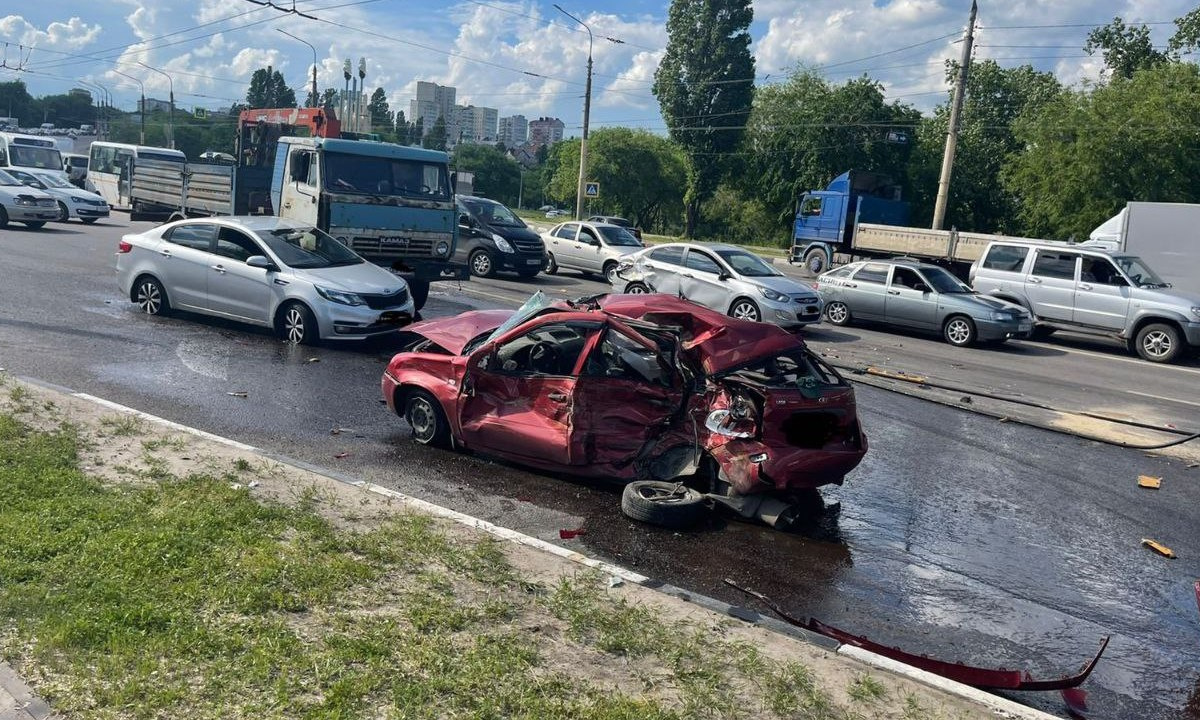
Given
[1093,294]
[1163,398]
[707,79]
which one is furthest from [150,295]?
[707,79]

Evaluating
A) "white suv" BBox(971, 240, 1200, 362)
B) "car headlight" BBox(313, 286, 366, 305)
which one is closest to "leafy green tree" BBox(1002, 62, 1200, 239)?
"white suv" BBox(971, 240, 1200, 362)

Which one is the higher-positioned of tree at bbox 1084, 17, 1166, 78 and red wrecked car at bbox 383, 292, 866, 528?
tree at bbox 1084, 17, 1166, 78

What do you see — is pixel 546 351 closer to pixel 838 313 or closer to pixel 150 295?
pixel 150 295

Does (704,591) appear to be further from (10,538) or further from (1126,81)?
(1126,81)

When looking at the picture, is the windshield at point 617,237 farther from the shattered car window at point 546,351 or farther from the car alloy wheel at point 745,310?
the shattered car window at point 546,351

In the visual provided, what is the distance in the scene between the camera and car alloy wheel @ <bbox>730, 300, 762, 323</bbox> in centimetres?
1739

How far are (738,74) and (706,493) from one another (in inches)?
2267

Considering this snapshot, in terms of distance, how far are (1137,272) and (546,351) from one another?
50.2 ft

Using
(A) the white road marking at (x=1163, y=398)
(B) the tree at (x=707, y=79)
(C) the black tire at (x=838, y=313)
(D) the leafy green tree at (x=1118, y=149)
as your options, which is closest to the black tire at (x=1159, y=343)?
(A) the white road marking at (x=1163, y=398)

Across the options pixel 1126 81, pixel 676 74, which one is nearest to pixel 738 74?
pixel 676 74

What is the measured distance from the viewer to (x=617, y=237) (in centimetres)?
2509

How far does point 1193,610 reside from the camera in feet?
20.7

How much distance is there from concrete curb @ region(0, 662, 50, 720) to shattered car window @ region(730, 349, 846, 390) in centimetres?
469

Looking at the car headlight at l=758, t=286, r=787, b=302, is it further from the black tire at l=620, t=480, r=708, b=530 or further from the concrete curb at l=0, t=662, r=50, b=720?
the concrete curb at l=0, t=662, r=50, b=720
